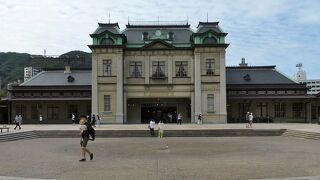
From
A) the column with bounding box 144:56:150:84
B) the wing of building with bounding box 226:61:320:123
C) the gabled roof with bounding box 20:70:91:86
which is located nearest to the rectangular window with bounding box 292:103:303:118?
the wing of building with bounding box 226:61:320:123

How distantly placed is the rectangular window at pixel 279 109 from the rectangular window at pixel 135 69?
1891cm

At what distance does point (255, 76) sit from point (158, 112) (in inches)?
589

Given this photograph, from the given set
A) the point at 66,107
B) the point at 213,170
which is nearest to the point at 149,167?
the point at 213,170

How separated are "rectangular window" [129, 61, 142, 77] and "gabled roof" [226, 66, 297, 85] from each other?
1281cm

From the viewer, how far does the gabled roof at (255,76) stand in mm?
66875

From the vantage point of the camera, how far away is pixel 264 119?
6359 cm

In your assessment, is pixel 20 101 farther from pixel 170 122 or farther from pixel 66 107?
pixel 170 122

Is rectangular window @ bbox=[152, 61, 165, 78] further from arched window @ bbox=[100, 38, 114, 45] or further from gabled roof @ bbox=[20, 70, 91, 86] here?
gabled roof @ bbox=[20, 70, 91, 86]

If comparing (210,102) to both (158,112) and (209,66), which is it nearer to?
(209,66)

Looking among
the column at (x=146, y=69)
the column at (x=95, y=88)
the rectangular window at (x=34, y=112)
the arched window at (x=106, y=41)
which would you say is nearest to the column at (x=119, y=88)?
the arched window at (x=106, y=41)

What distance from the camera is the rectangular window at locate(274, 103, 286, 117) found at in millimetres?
64750

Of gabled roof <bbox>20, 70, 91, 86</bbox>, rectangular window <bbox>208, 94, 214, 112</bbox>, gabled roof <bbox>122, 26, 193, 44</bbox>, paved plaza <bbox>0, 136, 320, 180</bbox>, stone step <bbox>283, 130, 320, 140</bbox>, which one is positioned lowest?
paved plaza <bbox>0, 136, 320, 180</bbox>

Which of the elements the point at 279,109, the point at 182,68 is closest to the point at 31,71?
the point at 182,68

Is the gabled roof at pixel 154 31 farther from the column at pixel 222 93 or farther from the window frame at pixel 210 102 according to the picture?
the window frame at pixel 210 102
